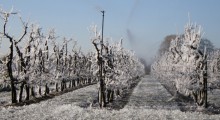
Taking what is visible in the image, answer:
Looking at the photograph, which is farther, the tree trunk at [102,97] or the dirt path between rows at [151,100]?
the dirt path between rows at [151,100]

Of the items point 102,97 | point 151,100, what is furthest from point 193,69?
point 102,97

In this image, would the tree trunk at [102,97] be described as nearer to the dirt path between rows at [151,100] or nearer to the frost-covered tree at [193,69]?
the dirt path between rows at [151,100]

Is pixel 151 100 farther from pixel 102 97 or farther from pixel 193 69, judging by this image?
pixel 102 97

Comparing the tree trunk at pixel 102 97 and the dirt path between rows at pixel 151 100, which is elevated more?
the tree trunk at pixel 102 97

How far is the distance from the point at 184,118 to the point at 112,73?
64.5ft

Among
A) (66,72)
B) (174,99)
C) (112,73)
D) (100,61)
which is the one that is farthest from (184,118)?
(66,72)

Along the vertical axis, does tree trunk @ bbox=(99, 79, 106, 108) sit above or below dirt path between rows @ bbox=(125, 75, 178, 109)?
above

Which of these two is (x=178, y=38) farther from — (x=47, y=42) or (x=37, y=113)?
(x=37, y=113)

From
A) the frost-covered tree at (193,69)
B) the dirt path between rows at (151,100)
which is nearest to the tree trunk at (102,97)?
the dirt path between rows at (151,100)

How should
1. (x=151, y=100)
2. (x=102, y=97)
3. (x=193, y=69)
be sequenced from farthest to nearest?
1. (x=151, y=100)
2. (x=193, y=69)
3. (x=102, y=97)

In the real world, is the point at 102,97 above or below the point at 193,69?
below

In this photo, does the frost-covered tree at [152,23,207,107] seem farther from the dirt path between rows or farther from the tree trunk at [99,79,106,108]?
the tree trunk at [99,79,106,108]

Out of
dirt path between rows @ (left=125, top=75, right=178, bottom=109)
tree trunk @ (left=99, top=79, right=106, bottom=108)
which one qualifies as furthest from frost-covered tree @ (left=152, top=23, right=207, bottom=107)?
tree trunk @ (left=99, top=79, right=106, bottom=108)

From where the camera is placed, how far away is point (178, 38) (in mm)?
71188
